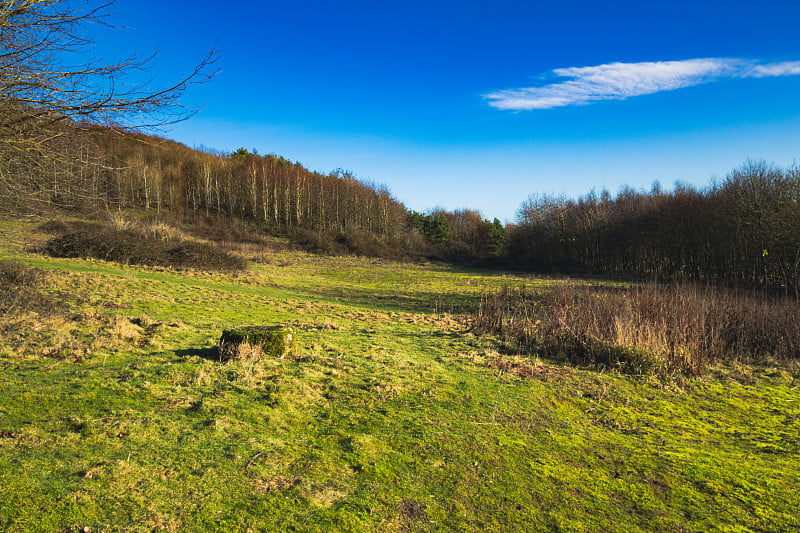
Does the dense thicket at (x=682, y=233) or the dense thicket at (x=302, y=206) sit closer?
the dense thicket at (x=682, y=233)

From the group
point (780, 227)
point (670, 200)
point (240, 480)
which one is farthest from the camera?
point (670, 200)

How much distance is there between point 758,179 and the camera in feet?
94.0

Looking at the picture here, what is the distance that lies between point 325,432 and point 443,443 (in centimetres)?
142

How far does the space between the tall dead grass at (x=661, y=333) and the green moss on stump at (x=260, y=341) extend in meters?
6.15

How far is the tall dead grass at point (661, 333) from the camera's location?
9.40 meters

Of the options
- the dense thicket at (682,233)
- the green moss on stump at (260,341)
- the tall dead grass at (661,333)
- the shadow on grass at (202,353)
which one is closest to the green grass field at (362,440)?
the shadow on grass at (202,353)

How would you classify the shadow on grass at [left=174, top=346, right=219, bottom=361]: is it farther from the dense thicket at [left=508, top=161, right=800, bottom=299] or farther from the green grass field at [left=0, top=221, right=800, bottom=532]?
the dense thicket at [left=508, top=161, right=800, bottom=299]

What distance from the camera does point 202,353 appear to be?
7500 millimetres

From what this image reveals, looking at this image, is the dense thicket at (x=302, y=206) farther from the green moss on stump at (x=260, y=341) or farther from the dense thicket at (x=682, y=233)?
the green moss on stump at (x=260, y=341)

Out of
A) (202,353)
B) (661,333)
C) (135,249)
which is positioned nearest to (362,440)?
(202,353)

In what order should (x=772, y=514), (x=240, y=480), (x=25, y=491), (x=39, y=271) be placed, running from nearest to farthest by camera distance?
(x=25, y=491), (x=240, y=480), (x=772, y=514), (x=39, y=271)

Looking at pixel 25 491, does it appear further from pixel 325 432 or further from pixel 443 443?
pixel 443 443

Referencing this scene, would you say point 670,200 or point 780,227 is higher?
point 670,200

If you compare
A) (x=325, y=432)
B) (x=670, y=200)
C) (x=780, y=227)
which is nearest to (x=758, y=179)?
(x=780, y=227)
